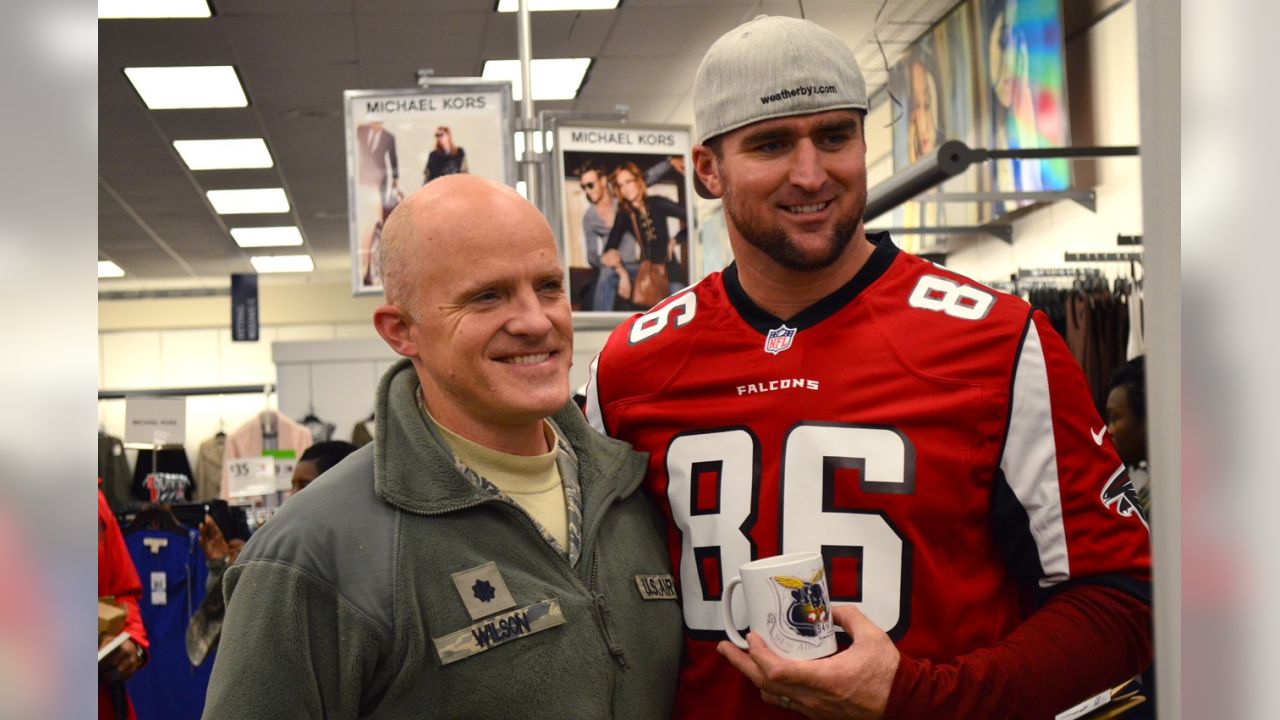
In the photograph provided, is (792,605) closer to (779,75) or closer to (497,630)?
(497,630)

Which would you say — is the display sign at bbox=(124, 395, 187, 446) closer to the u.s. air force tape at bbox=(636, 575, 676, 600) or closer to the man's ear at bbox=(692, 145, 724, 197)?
the man's ear at bbox=(692, 145, 724, 197)

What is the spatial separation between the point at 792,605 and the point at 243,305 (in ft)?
51.4

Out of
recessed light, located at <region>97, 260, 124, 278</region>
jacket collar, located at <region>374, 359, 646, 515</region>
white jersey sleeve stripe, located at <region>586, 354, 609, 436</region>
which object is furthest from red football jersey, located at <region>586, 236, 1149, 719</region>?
recessed light, located at <region>97, 260, 124, 278</region>

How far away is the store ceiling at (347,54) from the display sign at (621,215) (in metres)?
2.88

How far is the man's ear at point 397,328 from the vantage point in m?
1.62

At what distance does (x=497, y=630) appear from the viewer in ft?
4.83

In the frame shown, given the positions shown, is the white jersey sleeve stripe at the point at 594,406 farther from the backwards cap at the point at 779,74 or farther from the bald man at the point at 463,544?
the backwards cap at the point at 779,74

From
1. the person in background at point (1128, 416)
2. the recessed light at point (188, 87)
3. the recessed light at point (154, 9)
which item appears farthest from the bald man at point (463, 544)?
the recessed light at point (188, 87)

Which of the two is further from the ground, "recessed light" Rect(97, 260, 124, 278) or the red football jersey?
"recessed light" Rect(97, 260, 124, 278)

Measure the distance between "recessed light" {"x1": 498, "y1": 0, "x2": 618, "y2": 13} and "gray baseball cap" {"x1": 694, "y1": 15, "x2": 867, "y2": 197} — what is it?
599 cm

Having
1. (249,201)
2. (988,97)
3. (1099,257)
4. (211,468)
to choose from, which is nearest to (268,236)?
(249,201)

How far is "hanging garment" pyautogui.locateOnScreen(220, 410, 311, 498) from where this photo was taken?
10.4m
